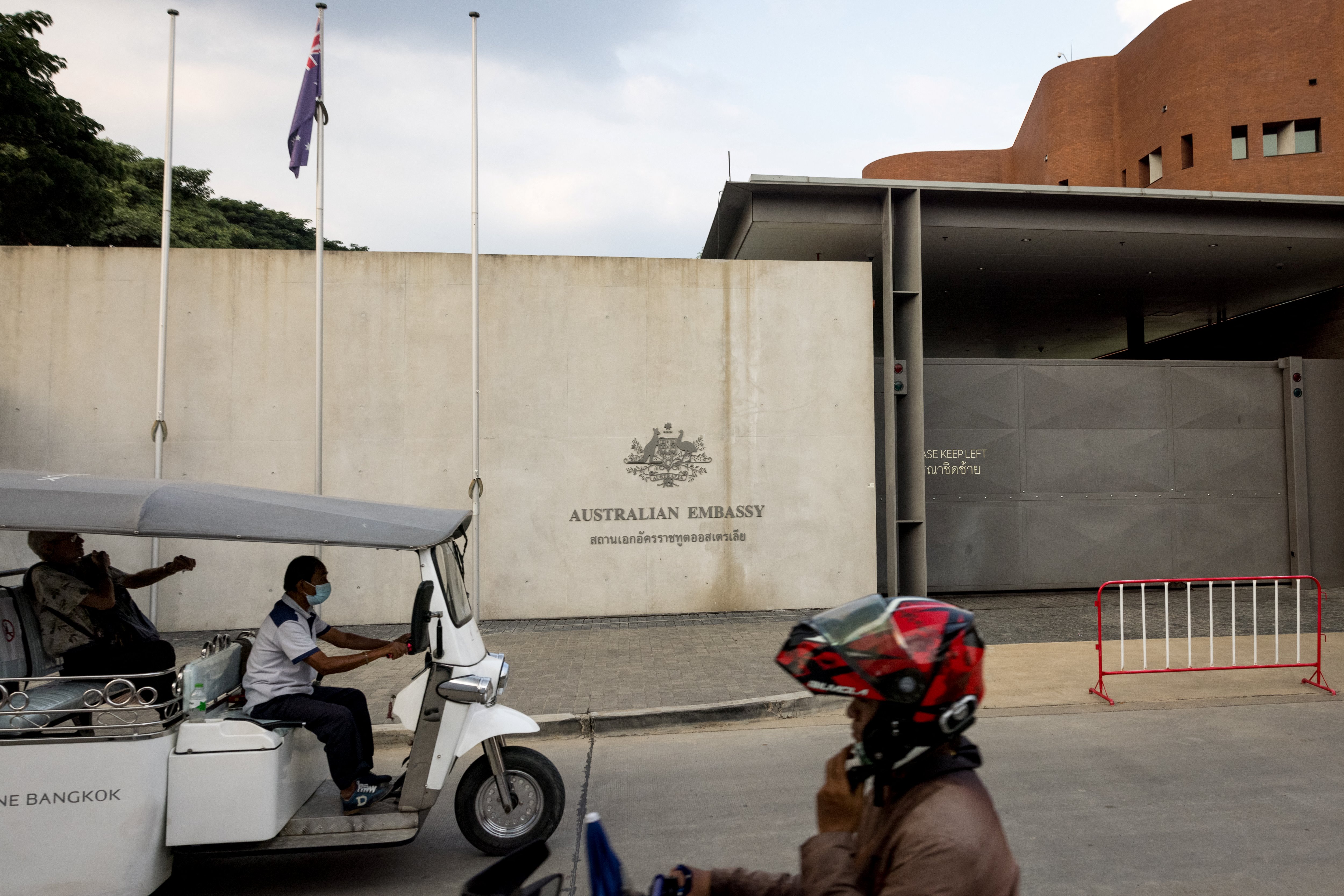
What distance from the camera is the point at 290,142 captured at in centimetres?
1095

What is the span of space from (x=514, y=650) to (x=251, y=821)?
6.00 metres

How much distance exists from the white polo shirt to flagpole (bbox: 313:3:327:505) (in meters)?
6.51

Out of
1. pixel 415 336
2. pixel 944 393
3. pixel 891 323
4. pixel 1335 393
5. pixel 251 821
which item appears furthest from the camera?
pixel 1335 393

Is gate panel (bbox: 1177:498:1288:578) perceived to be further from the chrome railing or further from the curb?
the chrome railing

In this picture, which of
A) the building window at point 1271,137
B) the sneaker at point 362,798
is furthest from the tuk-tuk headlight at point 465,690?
the building window at point 1271,137

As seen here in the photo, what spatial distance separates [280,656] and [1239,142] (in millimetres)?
31586

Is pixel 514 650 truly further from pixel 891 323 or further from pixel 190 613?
pixel 891 323

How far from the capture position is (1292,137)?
25.4 m

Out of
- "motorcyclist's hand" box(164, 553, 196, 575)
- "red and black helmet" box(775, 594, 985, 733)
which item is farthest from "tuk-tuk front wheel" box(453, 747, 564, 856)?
"red and black helmet" box(775, 594, 985, 733)

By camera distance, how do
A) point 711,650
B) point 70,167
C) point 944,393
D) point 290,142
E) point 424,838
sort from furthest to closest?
point 70,167, point 944,393, point 290,142, point 711,650, point 424,838

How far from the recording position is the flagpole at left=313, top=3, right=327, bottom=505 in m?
10.8

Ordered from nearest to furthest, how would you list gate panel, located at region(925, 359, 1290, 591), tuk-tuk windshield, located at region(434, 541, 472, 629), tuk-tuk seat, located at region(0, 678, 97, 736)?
1. tuk-tuk seat, located at region(0, 678, 97, 736)
2. tuk-tuk windshield, located at region(434, 541, 472, 629)
3. gate panel, located at region(925, 359, 1290, 591)

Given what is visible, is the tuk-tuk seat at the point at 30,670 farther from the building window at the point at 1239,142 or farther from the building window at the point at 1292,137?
the building window at the point at 1292,137

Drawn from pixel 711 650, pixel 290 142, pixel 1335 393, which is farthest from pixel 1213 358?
pixel 290 142
